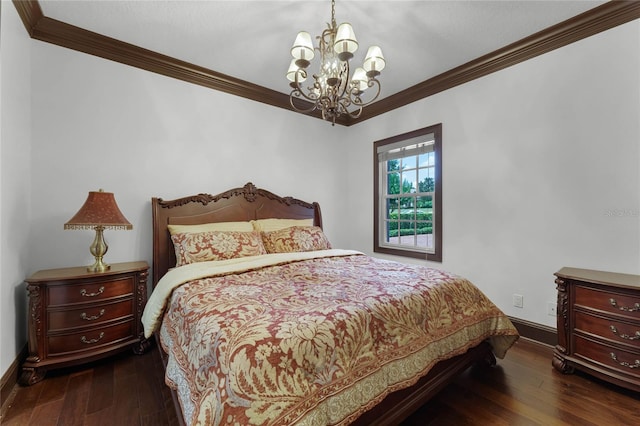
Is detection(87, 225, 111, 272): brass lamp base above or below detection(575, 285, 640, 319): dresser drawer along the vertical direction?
above

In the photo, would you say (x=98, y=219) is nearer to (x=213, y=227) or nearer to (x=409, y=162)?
(x=213, y=227)

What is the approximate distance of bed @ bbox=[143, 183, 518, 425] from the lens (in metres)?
1.04

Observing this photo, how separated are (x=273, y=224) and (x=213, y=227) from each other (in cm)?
70

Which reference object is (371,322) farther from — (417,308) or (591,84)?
(591,84)

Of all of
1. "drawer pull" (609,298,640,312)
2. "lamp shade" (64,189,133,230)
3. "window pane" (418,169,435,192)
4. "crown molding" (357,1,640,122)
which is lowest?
"drawer pull" (609,298,640,312)

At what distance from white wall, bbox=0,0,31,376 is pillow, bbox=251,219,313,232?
1833mm

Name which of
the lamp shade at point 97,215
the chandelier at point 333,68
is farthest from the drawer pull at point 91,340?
the chandelier at point 333,68

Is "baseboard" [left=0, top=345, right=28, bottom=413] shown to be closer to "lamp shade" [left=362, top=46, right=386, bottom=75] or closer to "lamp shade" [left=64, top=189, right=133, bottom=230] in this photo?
"lamp shade" [left=64, top=189, right=133, bottom=230]

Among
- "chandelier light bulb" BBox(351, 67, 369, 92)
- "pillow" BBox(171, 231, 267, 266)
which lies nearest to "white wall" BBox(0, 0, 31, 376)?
"pillow" BBox(171, 231, 267, 266)

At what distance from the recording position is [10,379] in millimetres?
1792

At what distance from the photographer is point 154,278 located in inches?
106

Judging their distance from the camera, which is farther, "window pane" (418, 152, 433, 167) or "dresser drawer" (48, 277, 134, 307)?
"window pane" (418, 152, 433, 167)

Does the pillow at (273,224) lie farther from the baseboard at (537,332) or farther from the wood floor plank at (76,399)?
the baseboard at (537,332)

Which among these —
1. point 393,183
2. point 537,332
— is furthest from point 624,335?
point 393,183
